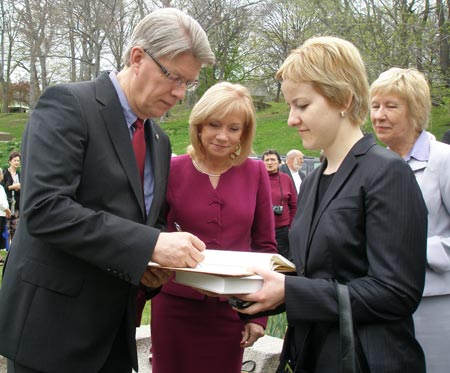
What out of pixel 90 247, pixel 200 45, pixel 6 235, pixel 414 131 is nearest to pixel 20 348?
pixel 90 247

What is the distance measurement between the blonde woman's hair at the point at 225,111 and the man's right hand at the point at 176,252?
1.11 metres

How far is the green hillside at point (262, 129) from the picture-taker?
70.2 ft

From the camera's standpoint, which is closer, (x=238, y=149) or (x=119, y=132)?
(x=119, y=132)

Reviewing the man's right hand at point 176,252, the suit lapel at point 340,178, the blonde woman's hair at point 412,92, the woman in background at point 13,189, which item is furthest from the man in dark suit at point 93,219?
the woman in background at point 13,189

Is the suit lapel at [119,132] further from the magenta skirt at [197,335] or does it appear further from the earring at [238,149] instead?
the earring at [238,149]

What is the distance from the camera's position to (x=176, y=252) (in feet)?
5.93

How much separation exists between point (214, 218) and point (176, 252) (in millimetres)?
960

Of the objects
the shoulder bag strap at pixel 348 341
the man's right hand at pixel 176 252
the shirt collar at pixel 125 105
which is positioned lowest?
the shoulder bag strap at pixel 348 341

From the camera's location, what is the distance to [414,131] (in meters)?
2.77

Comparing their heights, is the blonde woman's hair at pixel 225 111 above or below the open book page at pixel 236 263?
above

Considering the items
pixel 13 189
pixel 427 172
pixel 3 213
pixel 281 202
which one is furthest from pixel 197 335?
pixel 13 189

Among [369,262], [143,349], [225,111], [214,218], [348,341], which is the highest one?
[225,111]

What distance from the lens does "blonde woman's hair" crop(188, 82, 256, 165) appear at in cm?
281

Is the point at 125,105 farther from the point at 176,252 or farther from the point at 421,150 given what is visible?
the point at 421,150
